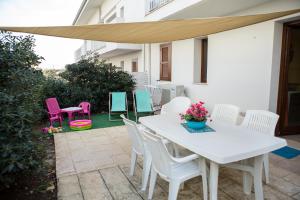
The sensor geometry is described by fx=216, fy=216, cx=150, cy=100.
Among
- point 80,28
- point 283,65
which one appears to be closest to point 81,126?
point 80,28

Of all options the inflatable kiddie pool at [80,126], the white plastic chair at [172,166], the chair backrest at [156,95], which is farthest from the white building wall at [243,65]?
the inflatable kiddie pool at [80,126]

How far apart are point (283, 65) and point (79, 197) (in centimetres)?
515

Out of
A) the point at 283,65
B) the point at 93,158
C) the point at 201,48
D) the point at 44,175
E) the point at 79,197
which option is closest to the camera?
the point at 79,197

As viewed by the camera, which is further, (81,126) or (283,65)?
(81,126)

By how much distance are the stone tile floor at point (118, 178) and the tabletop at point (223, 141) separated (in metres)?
0.81

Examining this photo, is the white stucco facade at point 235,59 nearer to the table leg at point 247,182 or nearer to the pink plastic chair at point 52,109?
the table leg at point 247,182

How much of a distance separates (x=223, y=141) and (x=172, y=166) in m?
0.68

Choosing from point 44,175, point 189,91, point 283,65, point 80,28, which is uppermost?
point 80,28

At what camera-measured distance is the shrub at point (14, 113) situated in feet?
6.73

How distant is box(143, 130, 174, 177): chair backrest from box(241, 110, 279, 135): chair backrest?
1.66 meters

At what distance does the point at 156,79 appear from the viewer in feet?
33.5

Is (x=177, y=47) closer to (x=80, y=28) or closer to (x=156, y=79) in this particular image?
(x=156, y=79)

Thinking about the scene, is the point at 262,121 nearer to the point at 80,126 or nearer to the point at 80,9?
the point at 80,126

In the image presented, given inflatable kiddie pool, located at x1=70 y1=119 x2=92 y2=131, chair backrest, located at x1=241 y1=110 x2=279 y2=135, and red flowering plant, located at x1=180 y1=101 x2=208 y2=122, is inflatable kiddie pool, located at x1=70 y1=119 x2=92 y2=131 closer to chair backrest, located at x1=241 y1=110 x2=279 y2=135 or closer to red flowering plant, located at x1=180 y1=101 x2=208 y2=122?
red flowering plant, located at x1=180 y1=101 x2=208 y2=122
